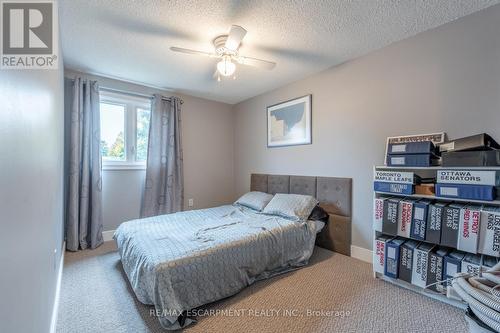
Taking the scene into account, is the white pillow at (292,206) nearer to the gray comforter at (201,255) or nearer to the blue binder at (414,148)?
the gray comforter at (201,255)

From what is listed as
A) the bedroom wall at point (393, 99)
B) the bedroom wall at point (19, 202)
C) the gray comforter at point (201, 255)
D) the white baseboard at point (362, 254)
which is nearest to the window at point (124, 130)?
the gray comforter at point (201, 255)

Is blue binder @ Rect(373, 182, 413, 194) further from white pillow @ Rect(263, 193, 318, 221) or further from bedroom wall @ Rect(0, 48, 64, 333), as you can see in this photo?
bedroom wall @ Rect(0, 48, 64, 333)

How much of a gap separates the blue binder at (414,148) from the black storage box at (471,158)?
0.38 ft

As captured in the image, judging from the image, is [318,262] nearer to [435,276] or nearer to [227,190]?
[435,276]

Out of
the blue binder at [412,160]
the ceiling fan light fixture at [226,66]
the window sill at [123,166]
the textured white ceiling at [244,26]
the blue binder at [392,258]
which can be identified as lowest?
the blue binder at [392,258]

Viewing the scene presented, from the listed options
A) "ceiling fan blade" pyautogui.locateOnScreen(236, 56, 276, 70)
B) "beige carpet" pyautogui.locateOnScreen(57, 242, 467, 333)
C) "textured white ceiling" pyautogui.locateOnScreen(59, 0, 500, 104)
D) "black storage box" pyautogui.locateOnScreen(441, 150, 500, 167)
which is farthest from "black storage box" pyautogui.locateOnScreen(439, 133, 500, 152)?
"ceiling fan blade" pyautogui.locateOnScreen(236, 56, 276, 70)

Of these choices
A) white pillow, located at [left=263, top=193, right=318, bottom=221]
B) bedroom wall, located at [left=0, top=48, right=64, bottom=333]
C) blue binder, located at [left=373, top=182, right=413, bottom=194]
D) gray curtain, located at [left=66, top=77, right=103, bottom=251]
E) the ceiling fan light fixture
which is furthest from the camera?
gray curtain, located at [left=66, top=77, right=103, bottom=251]

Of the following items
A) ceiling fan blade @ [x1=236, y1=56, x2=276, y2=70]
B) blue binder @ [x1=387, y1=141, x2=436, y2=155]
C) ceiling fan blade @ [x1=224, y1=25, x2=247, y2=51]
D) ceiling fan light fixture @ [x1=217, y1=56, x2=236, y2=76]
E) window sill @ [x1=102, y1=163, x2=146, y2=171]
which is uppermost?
ceiling fan blade @ [x1=224, y1=25, x2=247, y2=51]

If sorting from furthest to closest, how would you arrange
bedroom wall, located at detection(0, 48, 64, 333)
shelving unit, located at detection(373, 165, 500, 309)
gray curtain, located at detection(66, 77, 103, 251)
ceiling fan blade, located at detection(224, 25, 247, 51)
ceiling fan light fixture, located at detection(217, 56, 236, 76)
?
gray curtain, located at detection(66, 77, 103, 251), ceiling fan light fixture, located at detection(217, 56, 236, 76), ceiling fan blade, located at detection(224, 25, 247, 51), shelving unit, located at detection(373, 165, 500, 309), bedroom wall, located at detection(0, 48, 64, 333)

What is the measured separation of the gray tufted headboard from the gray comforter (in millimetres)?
404

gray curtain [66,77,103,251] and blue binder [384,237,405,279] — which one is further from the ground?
gray curtain [66,77,103,251]

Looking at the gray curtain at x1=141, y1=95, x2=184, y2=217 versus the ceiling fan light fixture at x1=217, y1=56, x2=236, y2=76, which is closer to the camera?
the ceiling fan light fixture at x1=217, y1=56, x2=236, y2=76

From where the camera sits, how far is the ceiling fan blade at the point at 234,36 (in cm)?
178

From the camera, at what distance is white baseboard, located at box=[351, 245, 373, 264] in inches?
99.4
